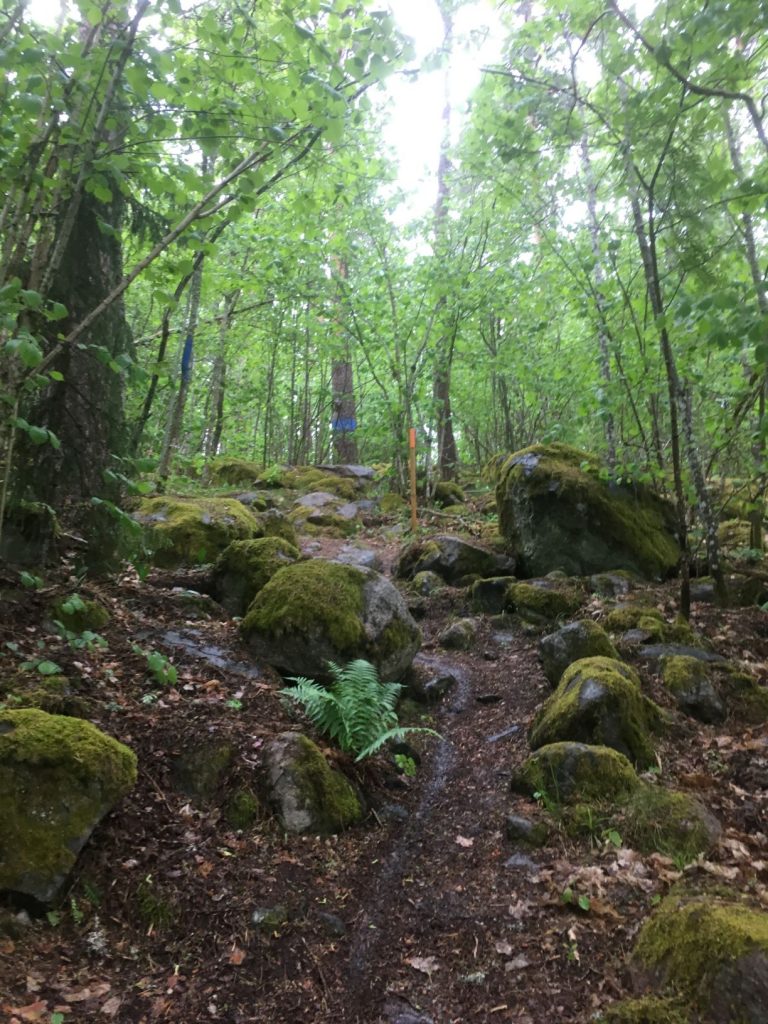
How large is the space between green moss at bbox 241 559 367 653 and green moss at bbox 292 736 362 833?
1.47 m

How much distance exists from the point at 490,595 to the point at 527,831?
5.31m

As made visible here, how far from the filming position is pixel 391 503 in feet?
53.1

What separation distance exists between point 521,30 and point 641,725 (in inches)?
274

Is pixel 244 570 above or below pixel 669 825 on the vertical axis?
above

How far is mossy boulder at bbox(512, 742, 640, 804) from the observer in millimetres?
4469

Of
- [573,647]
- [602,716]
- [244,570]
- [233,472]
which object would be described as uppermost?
[233,472]

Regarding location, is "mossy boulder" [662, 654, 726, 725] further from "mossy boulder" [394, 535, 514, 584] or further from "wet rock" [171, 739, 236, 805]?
"mossy boulder" [394, 535, 514, 584]

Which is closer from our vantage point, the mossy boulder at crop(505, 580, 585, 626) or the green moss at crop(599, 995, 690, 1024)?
the green moss at crop(599, 995, 690, 1024)

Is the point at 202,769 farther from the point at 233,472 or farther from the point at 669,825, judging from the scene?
the point at 233,472

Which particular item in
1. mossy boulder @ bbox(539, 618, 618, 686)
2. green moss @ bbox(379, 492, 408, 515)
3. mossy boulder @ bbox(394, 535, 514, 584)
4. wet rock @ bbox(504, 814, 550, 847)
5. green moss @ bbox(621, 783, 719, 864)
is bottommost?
wet rock @ bbox(504, 814, 550, 847)

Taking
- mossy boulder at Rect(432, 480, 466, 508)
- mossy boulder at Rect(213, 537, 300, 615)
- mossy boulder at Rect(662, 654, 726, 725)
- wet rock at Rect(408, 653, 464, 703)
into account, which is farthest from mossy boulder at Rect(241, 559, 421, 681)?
mossy boulder at Rect(432, 480, 466, 508)

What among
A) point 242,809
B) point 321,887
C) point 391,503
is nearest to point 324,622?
point 242,809

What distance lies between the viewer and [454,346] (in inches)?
570

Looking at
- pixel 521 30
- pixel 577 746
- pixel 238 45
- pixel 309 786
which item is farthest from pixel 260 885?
pixel 521 30
